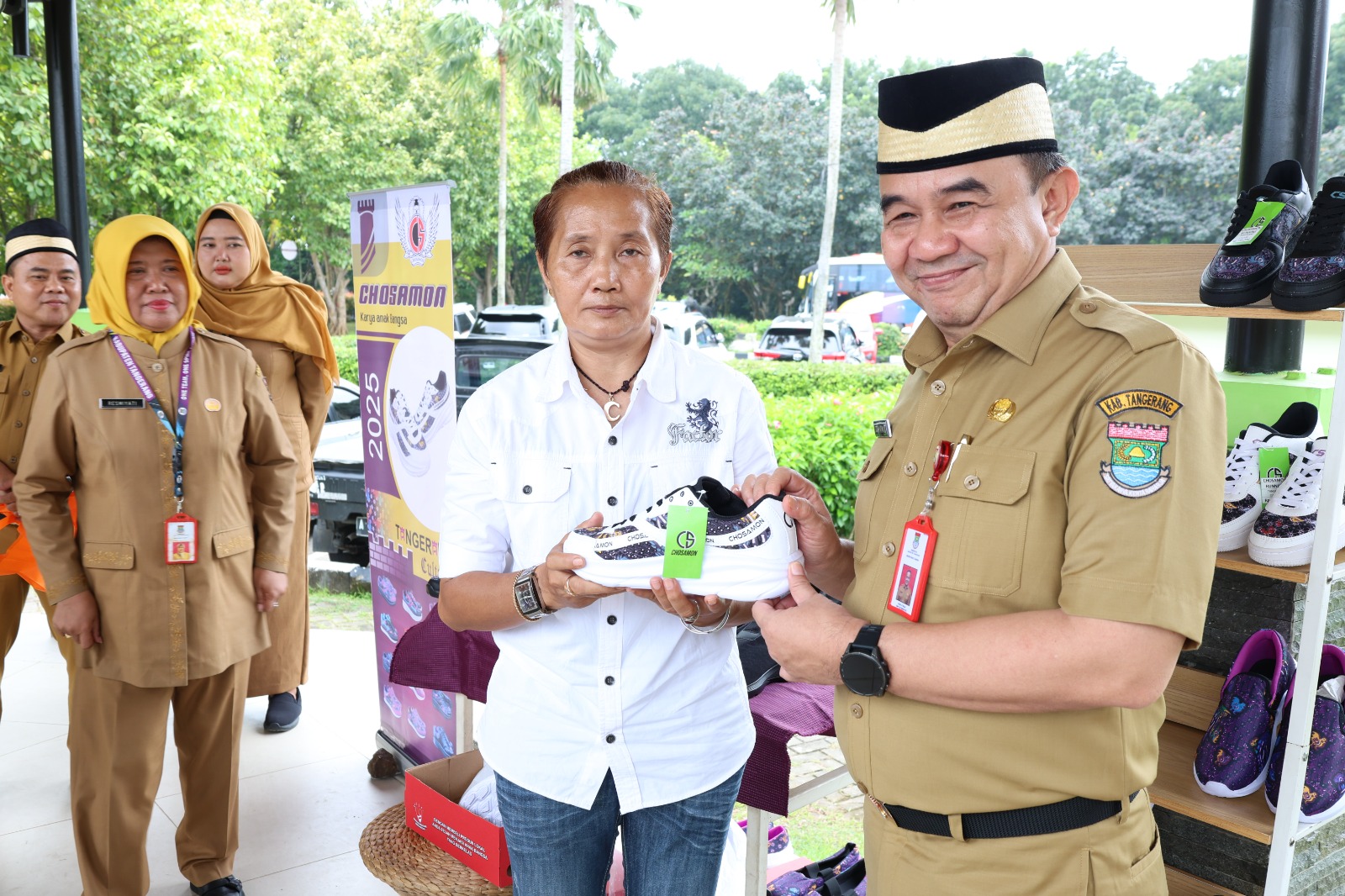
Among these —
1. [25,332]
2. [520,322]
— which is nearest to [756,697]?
[25,332]

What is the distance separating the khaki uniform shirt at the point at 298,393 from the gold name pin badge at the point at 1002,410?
305 centimetres

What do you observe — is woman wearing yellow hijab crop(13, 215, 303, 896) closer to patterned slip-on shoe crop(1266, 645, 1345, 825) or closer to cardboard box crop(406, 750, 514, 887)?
cardboard box crop(406, 750, 514, 887)

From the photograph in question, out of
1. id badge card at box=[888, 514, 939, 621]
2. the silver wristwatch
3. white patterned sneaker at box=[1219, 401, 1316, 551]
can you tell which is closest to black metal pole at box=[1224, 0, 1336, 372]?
white patterned sneaker at box=[1219, 401, 1316, 551]

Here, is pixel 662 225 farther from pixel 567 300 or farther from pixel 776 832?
pixel 776 832

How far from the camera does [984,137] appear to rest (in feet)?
4.15

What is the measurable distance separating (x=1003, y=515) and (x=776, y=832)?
1896mm

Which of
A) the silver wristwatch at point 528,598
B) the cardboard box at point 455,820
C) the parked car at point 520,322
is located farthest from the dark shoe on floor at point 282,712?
the parked car at point 520,322

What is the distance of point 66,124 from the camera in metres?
6.21

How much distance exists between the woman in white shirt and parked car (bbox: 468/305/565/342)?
1244cm

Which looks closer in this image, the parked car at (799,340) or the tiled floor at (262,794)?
the tiled floor at (262,794)

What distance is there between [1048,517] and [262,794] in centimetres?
325

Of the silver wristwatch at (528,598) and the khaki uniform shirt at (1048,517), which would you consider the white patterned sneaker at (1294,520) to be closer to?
the khaki uniform shirt at (1048,517)

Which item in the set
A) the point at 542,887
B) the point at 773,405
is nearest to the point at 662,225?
the point at 542,887

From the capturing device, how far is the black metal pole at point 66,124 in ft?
19.9
